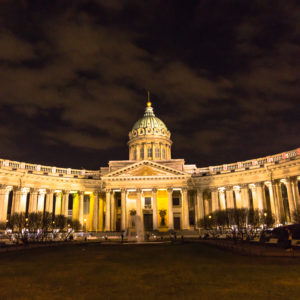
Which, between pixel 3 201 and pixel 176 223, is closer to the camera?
pixel 3 201

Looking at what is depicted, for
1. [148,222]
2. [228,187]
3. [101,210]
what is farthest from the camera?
[101,210]

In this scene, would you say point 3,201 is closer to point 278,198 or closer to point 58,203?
point 58,203

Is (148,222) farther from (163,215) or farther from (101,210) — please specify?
(101,210)

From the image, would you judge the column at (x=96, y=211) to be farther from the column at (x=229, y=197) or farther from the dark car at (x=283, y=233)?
the dark car at (x=283, y=233)

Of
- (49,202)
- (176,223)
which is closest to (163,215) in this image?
(176,223)

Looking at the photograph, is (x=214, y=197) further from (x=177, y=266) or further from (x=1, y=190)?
(x=177, y=266)

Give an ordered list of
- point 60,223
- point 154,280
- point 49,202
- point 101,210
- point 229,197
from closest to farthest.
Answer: point 154,280 < point 60,223 < point 49,202 < point 229,197 < point 101,210

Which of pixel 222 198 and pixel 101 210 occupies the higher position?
pixel 222 198

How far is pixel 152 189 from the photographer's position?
64938mm

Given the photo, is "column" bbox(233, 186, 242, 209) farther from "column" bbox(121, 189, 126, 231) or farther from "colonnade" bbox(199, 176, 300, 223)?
"column" bbox(121, 189, 126, 231)

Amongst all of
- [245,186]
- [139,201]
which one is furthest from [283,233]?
[139,201]

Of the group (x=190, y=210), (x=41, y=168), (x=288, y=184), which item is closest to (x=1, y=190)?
(x=41, y=168)

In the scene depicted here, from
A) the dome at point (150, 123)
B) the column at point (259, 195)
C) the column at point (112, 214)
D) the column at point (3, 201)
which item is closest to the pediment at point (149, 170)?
the column at point (112, 214)

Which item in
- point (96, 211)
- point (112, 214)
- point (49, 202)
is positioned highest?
point (49, 202)
